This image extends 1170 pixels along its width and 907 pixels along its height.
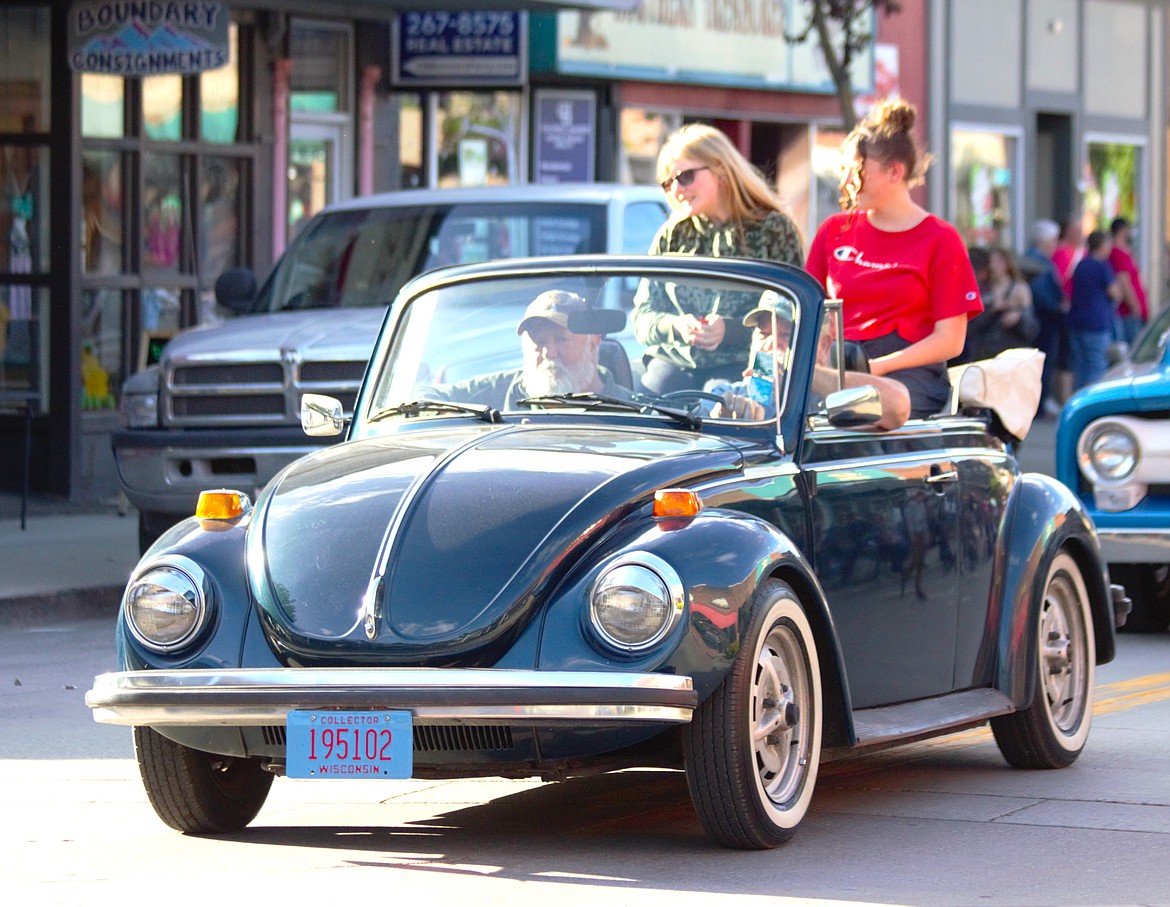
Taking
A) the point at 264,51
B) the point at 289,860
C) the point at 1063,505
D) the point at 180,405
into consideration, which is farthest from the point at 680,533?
the point at 264,51

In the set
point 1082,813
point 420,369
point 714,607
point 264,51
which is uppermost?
point 264,51

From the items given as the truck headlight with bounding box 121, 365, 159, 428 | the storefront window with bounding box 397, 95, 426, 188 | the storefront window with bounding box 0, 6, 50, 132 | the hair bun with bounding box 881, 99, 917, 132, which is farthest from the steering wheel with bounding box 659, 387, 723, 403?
the storefront window with bounding box 397, 95, 426, 188

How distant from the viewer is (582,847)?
20.4ft

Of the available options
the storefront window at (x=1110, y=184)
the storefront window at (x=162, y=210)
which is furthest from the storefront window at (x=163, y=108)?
the storefront window at (x=1110, y=184)

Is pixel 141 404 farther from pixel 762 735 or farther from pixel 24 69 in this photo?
pixel 762 735

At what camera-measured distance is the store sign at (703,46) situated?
23344 mm

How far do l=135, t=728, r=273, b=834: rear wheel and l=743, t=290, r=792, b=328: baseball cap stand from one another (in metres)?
1.85

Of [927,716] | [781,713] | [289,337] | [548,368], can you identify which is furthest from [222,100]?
[781,713]

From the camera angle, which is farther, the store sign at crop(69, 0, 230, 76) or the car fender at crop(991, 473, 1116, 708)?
the store sign at crop(69, 0, 230, 76)

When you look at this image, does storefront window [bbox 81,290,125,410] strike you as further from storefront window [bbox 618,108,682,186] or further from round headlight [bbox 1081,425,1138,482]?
round headlight [bbox 1081,425,1138,482]

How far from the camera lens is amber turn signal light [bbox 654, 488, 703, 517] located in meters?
5.95

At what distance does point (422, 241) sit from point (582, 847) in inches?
295

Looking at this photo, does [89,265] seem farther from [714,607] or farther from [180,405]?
[714,607]

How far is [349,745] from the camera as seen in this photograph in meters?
5.71
